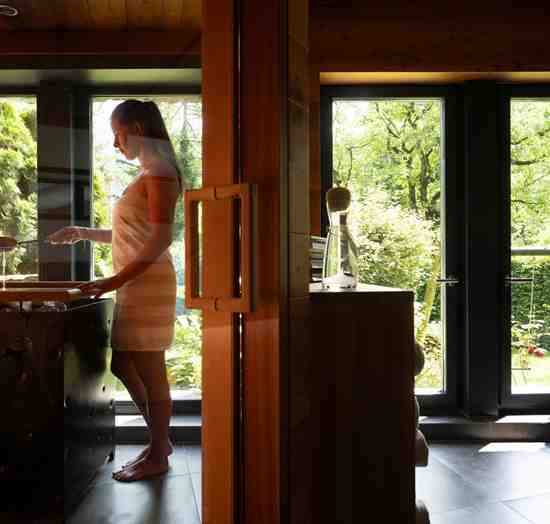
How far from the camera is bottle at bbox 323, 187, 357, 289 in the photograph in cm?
157

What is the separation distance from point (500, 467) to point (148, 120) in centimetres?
238

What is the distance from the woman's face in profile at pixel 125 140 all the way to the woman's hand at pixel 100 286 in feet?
0.87

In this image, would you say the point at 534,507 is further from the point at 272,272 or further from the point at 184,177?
the point at 184,177

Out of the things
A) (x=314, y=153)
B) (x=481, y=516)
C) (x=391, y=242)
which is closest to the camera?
(x=481, y=516)

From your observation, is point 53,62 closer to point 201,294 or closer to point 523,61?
point 201,294

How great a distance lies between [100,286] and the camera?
118 centimetres

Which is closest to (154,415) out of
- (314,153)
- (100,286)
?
(100,286)

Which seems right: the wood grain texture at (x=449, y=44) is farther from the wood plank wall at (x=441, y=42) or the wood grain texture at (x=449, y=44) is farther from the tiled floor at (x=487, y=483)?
the tiled floor at (x=487, y=483)

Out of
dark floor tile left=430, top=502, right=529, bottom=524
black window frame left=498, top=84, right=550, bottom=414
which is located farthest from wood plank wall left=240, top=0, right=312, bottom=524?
black window frame left=498, top=84, right=550, bottom=414

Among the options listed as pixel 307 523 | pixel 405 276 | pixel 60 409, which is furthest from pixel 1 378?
pixel 405 276

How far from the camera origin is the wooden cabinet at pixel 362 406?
1.41 meters

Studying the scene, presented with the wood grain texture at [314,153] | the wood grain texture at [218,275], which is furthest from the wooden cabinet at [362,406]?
the wood grain texture at [314,153]

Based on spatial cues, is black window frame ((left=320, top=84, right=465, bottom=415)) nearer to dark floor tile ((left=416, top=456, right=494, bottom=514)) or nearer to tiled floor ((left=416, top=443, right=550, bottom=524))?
tiled floor ((left=416, top=443, right=550, bottom=524))

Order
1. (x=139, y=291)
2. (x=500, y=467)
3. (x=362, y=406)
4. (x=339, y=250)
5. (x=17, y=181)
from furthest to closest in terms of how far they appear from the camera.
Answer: (x=500, y=467), (x=339, y=250), (x=362, y=406), (x=139, y=291), (x=17, y=181)
